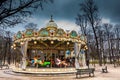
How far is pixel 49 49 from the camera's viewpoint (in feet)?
77.2

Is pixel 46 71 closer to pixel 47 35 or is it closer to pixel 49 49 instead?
pixel 47 35

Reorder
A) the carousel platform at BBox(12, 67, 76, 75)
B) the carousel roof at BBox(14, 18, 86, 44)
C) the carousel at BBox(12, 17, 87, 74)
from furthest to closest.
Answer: the carousel roof at BBox(14, 18, 86, 44)
the carousel at BBox(12, 17, 87, 74)
the carousel platform at BBox(12, 67, 76, 75)

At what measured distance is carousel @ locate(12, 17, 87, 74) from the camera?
59.1 feet

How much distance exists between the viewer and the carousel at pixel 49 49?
59.1 ft

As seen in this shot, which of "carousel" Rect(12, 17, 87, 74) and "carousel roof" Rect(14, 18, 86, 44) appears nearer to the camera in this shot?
"carousel" Rect(12, 17, 87, 74)

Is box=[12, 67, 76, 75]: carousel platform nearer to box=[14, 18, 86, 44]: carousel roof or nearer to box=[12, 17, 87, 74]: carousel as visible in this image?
box=[12, 17, 87, 74]: carousel

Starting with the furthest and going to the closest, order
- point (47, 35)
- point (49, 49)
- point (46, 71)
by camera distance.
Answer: point (49, 49)
point (47, 35)
point (46, 71)

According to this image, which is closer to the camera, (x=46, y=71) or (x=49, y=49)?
(x=46, y=71)

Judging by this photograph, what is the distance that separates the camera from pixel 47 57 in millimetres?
23422

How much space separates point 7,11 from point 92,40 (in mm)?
39064

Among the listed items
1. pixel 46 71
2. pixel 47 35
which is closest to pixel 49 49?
pixel 47 35

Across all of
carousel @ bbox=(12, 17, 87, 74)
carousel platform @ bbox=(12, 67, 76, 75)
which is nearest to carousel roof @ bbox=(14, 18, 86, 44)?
carousel @ bbox=(12, 17, 87, 74)

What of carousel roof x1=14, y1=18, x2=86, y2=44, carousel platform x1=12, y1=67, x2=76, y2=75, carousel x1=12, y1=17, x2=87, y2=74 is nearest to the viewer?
carousel platform x1=12, y1=67, x2=76, y2=75

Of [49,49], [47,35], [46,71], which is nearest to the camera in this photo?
[46,71]
